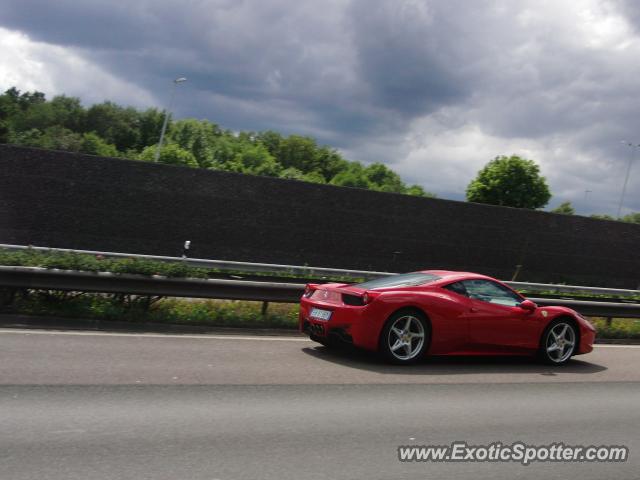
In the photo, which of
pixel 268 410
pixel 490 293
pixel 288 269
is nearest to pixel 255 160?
pixel 288 269

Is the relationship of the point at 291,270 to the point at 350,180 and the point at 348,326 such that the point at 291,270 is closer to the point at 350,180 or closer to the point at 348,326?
the point at 348,326

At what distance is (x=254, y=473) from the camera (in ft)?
14.4

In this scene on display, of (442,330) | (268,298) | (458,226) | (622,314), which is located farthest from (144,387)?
(458,226)

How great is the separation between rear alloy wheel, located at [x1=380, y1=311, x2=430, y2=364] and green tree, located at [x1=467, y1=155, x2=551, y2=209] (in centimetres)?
5975

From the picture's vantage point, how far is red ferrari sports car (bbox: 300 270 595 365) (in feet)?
26.6

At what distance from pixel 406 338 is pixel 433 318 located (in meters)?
0.43

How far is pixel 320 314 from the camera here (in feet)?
28.0

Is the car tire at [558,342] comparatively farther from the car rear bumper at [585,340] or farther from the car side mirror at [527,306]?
the car side mirror at [527,306]

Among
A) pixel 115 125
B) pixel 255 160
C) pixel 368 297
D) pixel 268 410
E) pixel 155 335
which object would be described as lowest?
pixel 155 335

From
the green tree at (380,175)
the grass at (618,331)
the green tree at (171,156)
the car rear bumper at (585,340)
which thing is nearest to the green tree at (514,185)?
the green tree at (171,156)

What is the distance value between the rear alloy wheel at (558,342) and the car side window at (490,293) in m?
0.74

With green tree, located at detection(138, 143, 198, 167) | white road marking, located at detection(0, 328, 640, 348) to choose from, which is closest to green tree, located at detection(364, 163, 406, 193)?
green tree, located at detection(138, 143, 198, 167)

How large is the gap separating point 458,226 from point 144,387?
24.2 meters

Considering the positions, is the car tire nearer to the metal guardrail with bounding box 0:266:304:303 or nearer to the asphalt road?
the asphalt road
